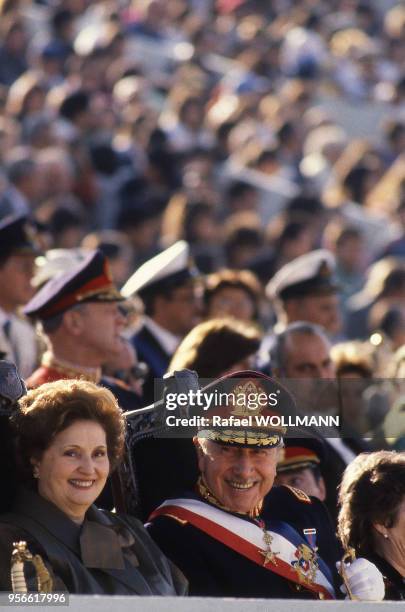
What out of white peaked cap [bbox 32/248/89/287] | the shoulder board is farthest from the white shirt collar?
the shoulder board

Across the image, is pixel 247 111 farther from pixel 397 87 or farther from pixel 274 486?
pixel 274 486

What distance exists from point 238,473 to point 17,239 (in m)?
3.14

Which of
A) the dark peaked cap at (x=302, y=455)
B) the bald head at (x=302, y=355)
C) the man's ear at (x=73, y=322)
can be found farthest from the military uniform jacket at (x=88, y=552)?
the bald head at (x=302, y=355)

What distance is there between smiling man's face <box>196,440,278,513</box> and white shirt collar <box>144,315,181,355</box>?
275 centimetres

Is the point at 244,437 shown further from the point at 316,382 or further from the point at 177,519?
the point at 316,382

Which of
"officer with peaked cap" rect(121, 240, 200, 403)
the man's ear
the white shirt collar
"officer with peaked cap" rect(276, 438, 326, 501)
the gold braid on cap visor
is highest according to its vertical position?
"officer with peaked cap" rect(121, 240, 200, 403)

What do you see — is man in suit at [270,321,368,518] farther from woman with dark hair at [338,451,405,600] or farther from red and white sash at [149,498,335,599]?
red and white sash at [149,498,335,599]

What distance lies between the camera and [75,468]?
4703 mm

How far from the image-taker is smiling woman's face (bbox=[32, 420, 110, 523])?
466 cm

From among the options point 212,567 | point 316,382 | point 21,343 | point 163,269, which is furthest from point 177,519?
point 163,269

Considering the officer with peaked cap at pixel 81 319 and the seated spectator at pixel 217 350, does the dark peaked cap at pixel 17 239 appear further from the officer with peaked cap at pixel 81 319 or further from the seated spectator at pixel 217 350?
the seated spectator at pixel 217 350

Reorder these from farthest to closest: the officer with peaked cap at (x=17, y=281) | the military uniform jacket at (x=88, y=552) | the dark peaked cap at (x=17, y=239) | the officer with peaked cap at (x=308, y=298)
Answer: the officer with peaked cap at (x=308, y=298) → the dark peaked cap at (x=17, y=239) → the officer with peaked cap at (x=17, y=281) → the military uniform jacket at (x=88, y=552)

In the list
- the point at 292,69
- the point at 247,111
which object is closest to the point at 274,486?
the point at 247,111

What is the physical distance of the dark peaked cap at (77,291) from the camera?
21.9 feet
